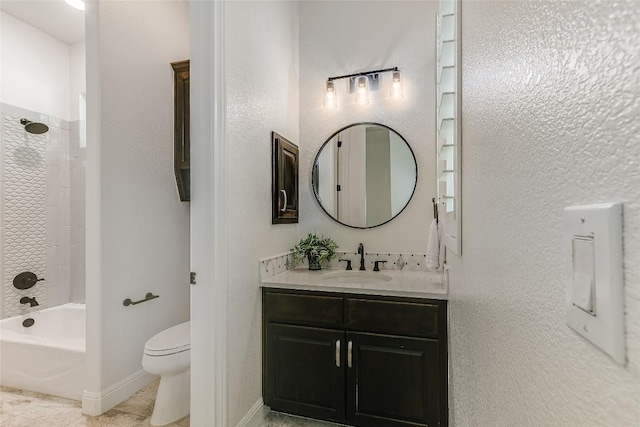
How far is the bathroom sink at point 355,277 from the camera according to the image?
2.12 m

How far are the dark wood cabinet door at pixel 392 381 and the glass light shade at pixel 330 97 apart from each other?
5.59ft

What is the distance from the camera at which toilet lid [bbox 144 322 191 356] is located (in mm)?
1851

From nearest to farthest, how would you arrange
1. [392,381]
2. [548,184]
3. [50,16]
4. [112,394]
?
[548,184] < [392,381] < [112,394] < [50,16]

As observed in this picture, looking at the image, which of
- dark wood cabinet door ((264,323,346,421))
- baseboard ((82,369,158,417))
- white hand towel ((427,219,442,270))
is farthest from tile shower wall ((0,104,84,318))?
white hand towel ((427,219,442,270))

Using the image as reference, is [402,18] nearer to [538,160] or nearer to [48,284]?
[538,160]

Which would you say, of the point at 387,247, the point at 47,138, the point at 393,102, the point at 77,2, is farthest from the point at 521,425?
the point at 47,138

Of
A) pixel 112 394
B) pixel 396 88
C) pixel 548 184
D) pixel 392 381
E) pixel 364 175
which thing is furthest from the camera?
pixel 364 175

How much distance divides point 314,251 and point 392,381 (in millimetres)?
971

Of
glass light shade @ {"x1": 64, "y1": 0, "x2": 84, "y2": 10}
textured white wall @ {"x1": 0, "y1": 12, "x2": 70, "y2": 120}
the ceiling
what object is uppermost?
the ceiling

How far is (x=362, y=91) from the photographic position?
243 centimetres

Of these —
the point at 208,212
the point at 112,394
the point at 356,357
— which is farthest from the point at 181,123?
the point at 356,357

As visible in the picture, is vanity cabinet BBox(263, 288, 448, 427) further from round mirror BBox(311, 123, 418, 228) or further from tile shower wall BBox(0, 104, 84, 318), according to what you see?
tile shower wall BBox(0, 104, 84, 318)

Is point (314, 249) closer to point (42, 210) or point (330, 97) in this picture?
point (330, 97)

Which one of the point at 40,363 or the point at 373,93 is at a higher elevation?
the point at 373,93
